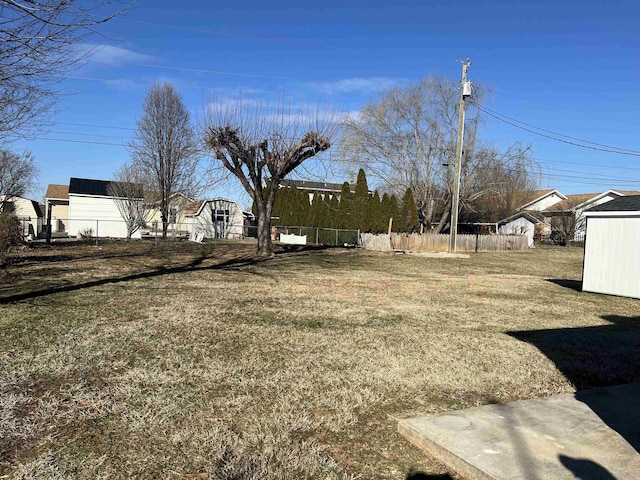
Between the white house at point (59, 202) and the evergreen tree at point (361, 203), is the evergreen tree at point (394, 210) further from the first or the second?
the white house at point (59, 202)

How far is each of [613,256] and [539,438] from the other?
35.0 ft

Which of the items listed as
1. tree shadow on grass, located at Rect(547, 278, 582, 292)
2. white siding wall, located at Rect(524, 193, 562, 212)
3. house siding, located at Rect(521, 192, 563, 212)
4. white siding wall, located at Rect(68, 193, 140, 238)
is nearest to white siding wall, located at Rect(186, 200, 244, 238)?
white siding wall, located at Rect(68, 193, 140, 238)

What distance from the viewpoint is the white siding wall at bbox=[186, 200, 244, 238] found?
127 feet

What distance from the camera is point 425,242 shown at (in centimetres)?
2883

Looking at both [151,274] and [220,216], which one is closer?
[151,274]

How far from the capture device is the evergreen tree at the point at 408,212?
33219 mm

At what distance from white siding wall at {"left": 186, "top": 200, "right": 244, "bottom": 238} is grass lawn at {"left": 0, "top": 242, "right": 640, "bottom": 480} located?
28.5 metres

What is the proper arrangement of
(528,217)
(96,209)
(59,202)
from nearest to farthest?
(96,209), (528,217), (59,202)

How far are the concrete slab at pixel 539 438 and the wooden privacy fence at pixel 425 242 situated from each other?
2381 cm

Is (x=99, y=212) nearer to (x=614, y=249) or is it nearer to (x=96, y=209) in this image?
(x=96, y=209)

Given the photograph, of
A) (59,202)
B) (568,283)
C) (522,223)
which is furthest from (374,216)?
(59,202)

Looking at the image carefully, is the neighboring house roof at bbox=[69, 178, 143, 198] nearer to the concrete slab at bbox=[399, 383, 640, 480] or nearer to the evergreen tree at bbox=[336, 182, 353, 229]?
the evergreen tree at bbox=[336, 182, 353, 229]

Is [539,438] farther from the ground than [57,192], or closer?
closer

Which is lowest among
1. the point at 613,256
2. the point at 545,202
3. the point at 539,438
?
the point at 539,438
